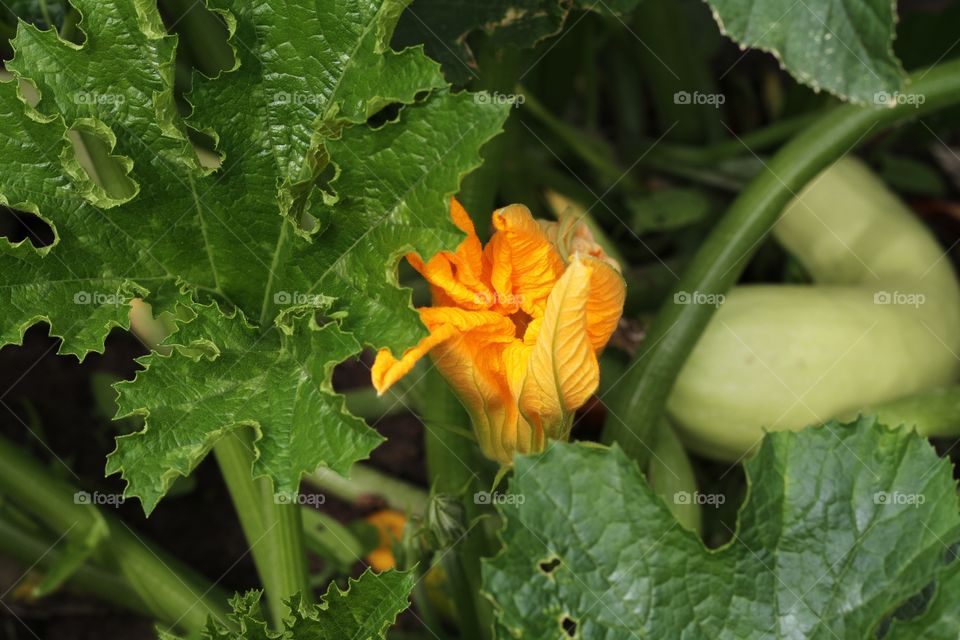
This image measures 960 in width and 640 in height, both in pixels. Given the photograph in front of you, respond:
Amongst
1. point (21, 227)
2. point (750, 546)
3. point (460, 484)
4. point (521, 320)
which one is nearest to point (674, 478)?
point (460, 484)

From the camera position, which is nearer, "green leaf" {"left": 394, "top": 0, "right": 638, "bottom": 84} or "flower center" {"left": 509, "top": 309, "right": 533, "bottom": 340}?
"flower center" {"left": 509, "top": 309, "right": 533, "bottom": 340}

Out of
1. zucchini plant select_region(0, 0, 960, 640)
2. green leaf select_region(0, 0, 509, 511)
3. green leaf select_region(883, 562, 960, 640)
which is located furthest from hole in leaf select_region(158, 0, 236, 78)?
green leaf select_region(883, 562, 960, 640)

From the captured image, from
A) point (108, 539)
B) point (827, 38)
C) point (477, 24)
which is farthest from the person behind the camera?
point (108, 539)

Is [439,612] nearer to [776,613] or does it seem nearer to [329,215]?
[776,613]

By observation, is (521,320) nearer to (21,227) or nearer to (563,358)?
(563,358)

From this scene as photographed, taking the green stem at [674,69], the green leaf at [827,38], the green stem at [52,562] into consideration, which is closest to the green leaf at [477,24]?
the green leaf at [827,38]

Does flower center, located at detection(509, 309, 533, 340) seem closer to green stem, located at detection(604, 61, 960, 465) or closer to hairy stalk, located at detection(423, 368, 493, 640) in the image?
hairy stalk, located at detection(423, 368, 493, 640)
